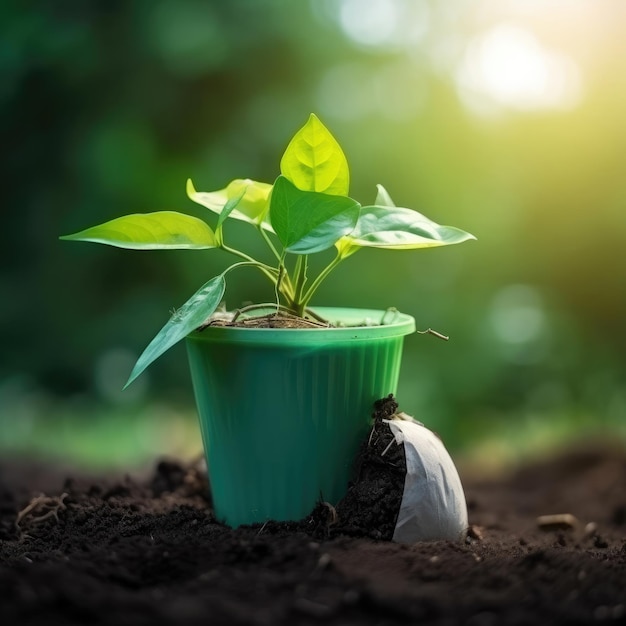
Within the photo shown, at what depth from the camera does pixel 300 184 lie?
0.99 m

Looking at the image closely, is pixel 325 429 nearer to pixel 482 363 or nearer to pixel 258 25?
pixel 482 363

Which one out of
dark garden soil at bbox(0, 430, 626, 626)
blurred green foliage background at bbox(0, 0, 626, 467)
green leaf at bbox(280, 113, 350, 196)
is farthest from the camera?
blurred green foliage background at bbox(0, 0, 626, 467)

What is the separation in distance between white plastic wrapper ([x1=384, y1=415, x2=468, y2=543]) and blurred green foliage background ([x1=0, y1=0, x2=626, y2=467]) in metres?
1.32

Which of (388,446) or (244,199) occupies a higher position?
(244,199)

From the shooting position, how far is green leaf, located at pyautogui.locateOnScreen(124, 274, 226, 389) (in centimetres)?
86

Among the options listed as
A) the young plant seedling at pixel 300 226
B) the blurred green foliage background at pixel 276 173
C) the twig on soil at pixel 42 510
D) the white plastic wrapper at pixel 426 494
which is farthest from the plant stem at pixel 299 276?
the blurred green foliage background at pixel 276 173

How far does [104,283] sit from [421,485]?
5.62ft

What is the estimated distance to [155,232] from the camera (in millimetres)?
967

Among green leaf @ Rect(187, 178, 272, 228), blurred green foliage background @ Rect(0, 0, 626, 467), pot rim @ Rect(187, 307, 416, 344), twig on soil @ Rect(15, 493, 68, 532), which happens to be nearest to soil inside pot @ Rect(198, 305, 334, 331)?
pot rim @ Rect(187, 307, 416, 344)

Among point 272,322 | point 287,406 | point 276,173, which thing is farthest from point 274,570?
point 276,173

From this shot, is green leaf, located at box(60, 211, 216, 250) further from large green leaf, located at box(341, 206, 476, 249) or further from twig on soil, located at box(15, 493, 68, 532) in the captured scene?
twig on soil, located at box(15, 493, 68, 532)

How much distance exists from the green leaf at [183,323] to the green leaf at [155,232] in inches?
2.5

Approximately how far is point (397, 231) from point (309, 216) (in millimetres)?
124

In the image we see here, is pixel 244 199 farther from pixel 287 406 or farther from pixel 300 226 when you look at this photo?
pixel 287 406
